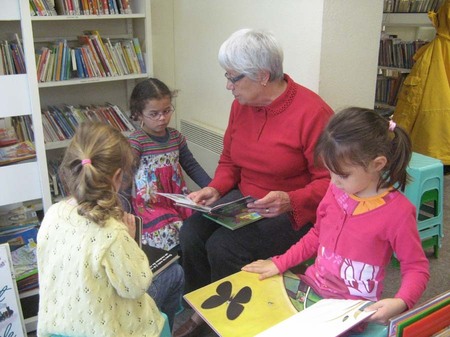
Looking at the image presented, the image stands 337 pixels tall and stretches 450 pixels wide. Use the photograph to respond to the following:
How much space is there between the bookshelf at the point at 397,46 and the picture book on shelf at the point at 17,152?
3542 millimetres

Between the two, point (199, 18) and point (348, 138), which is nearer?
point (348, 138)

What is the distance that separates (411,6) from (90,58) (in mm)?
3415

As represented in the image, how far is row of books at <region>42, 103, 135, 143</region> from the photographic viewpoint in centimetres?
258

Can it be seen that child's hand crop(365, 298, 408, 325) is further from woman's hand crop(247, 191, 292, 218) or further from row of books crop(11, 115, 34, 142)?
row of books crop(11, 115, 34, 142)

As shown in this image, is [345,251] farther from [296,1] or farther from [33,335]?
[33,335]

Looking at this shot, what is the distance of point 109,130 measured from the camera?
1294mm

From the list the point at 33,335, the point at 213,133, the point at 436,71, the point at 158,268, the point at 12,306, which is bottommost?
the point at 33,335

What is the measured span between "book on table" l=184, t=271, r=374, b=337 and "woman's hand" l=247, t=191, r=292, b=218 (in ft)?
1.00

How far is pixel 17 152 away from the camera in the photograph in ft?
6.60

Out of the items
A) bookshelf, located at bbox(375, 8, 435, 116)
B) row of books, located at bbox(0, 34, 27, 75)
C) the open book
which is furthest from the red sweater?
bookshelf, located at bbox(375, 8, 435, 116)

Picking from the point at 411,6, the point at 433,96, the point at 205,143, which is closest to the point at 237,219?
the point at 205,143

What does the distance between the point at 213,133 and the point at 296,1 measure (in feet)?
3.24

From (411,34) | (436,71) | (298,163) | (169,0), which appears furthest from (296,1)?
(411,34)

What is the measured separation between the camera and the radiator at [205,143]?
112 inches
